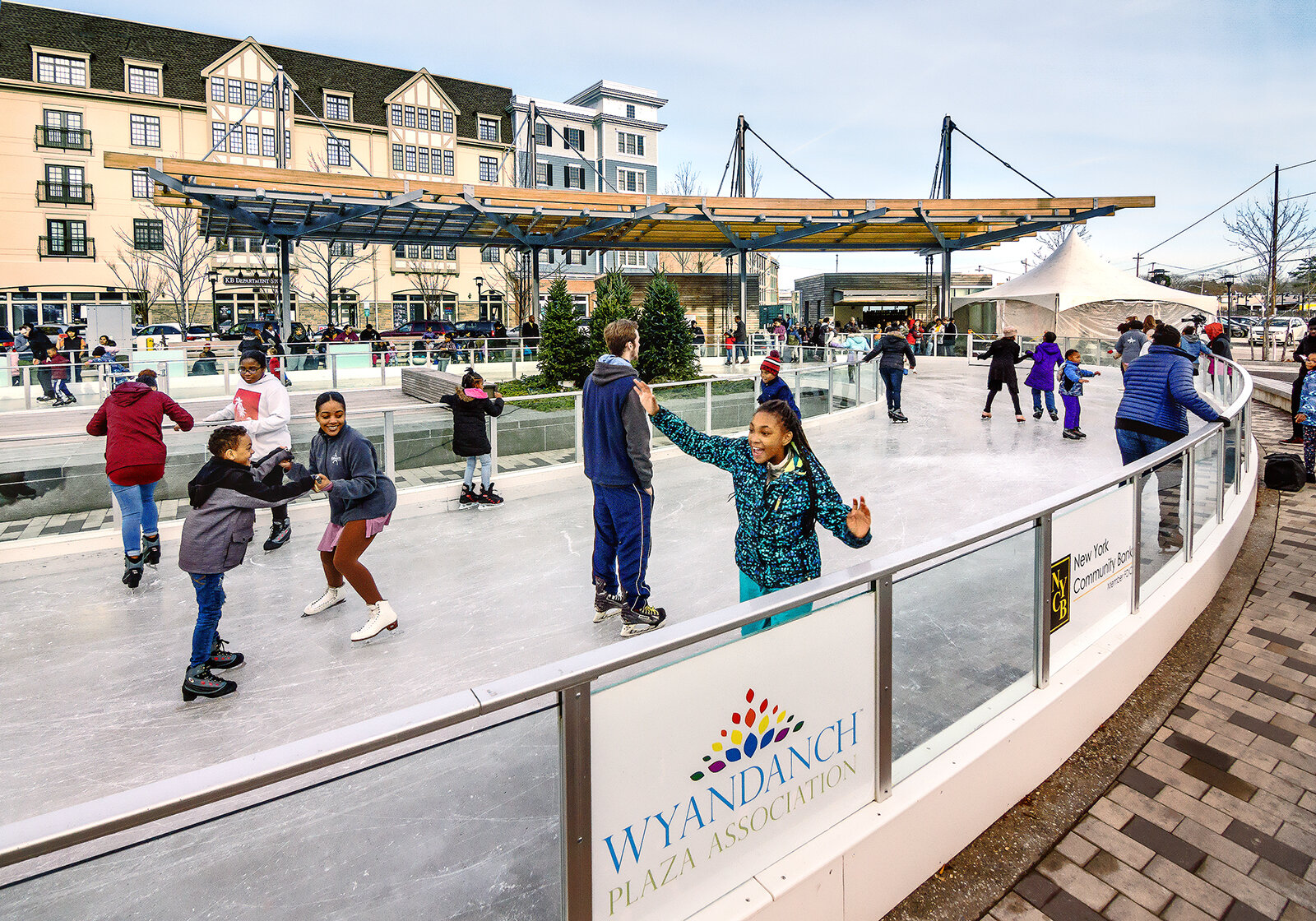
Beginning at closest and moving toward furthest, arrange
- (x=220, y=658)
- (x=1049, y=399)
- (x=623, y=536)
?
(x=220, y=658), (x=623, y=536), (x=1049, y=399)

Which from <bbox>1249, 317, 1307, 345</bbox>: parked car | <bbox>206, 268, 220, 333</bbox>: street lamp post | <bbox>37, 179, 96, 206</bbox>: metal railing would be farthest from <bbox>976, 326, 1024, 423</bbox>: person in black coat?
<bbox>37, 179, 96, 206</bbox>: metal railing

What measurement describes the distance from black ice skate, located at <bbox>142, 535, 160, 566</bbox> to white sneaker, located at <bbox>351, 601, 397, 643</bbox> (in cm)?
237

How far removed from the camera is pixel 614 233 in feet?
83.6

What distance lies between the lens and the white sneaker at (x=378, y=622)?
471cm

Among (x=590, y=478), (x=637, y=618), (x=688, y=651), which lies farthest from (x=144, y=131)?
(x=688, y=651)

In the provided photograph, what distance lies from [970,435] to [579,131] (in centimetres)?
4785

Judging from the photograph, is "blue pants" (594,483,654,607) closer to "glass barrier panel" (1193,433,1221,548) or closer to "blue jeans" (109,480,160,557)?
"glass barrier panel" (1193,433,1221,548)

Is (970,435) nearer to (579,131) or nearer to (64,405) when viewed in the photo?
(64,405)

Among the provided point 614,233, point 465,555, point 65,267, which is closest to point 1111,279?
point 614,233

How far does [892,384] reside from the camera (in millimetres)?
12898

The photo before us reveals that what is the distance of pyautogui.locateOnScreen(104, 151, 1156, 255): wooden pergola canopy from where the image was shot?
677 inches

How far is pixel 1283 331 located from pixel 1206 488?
161 feet

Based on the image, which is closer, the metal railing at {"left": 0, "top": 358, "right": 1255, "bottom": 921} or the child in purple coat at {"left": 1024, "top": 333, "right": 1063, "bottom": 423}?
the metal railing at {"left": 0, "top": 358, "right": 1255, "bottom": 921}

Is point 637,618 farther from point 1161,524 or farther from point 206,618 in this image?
point 1161,524
